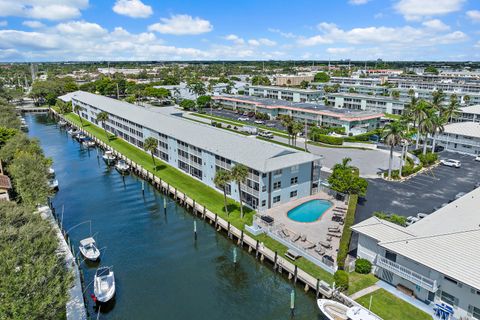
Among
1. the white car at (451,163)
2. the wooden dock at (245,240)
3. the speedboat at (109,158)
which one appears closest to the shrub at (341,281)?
the wooden dock at (245,240)

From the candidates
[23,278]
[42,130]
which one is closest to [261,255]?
[23,278]

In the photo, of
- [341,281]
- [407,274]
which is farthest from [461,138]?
[341,281]

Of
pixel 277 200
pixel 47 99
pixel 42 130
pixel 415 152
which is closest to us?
pixel 277 200

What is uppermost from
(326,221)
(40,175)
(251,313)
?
(40,175)

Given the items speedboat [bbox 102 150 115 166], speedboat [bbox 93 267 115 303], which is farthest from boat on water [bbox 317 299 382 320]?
speedboat [bbox 102 150 115 166]

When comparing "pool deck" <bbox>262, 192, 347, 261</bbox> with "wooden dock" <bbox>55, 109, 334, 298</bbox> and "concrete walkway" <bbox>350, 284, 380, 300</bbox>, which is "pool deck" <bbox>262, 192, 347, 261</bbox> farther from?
"concrete walkway" <bbox>350, 284, 380, 300</bbox>

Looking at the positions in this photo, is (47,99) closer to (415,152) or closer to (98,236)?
(98,236)

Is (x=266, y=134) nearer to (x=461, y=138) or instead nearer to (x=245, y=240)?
(x=461, y=138)
